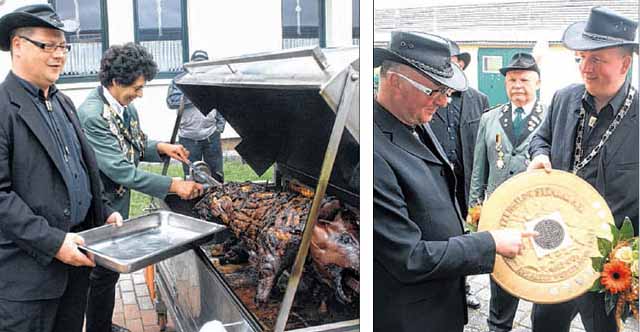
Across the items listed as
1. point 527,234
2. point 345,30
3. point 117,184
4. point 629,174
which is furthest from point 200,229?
point 629,174

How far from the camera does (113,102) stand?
184cm

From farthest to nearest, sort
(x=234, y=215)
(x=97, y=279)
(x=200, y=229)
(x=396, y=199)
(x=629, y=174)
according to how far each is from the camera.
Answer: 1. (x=234, y=215)
2. (x=200, y=229)
3. (x=97, y=279)
4. (x=396, y=199)
5. (x=629, y=174)

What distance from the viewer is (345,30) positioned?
1747 millimetres

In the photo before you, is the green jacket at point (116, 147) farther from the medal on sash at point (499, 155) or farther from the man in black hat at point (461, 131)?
the medal on sash at point (499, 155)

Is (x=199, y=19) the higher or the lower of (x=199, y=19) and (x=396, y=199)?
the higher

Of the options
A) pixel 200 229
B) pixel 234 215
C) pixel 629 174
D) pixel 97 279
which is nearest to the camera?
pixel 629 174

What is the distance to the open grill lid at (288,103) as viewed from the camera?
1.72 m

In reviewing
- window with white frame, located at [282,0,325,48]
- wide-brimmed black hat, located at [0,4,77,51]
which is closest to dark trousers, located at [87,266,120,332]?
wide-brimmed black hat, located at [0,4,77,51]

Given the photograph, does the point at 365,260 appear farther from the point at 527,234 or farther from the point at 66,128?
the point at 66,128

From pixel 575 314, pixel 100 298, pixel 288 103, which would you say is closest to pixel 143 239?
pixel 100 298

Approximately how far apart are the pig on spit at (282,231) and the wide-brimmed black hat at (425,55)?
0.52 metres

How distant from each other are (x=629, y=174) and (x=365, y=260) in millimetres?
710

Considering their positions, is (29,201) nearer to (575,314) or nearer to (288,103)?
(288,103)

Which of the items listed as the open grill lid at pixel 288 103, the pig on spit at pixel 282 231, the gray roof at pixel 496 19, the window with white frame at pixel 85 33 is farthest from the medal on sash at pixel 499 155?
the window with white frame at pixel 85 33
